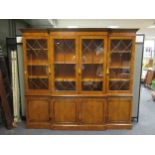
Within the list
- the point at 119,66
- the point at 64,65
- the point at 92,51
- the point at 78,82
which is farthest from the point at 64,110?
the point at 119,66

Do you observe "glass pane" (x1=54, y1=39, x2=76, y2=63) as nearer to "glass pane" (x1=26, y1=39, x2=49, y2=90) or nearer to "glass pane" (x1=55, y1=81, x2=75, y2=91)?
"glass pane" (x1=26, y1=39, x2=49, y2=90)

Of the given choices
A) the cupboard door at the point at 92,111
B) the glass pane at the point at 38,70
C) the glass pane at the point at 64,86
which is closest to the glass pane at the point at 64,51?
the glass pane at the point at 38,70

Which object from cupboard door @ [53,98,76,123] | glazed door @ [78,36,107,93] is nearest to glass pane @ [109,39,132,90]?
glazed door @ [78,36,107,93]

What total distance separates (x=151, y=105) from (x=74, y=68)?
9.67 feet

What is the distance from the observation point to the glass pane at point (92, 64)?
3362 millimetres

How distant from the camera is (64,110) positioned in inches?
136

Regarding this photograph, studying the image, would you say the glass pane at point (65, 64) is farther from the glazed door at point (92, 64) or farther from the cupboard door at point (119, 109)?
the cupboard door at point (119, 109)

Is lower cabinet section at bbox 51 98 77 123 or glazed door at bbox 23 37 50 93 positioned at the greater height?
glazed door at bbox 23 37 50 93

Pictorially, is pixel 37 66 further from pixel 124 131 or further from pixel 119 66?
pixel 124 131

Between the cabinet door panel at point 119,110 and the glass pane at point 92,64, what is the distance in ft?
1.33

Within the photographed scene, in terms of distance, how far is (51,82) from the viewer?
3.41m

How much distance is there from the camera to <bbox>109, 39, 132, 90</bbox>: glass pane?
11.1ft

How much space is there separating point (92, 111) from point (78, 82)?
0.65 meters
